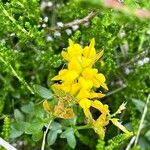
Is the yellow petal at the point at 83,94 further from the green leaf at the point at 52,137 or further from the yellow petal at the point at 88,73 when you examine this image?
the green leaf at the point at 52,137

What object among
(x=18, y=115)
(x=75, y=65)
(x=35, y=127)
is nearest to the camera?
(x=75, y=65)

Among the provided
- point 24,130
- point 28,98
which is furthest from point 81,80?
point 28,98

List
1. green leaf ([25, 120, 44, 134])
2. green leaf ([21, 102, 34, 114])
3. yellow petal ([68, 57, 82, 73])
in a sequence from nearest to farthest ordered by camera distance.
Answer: yellow petal ([68, 57, 82, 73]) → green leaf ([25, 120, 44, 134]) → green leaf ([21, 102, 34, 114])

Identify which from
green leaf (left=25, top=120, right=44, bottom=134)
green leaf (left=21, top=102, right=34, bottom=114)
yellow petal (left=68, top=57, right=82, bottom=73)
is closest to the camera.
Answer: yellow petal (left=68, top=57, right=82, bottom=73)

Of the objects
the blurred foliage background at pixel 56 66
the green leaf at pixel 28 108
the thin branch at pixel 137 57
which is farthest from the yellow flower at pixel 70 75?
the thin branch at pixel 137 57

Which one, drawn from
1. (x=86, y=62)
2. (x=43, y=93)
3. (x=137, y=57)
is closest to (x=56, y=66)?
(x=43, y=93)

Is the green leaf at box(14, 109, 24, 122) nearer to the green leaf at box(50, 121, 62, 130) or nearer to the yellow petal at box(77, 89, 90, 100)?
the green leaf at box(50, 121, 62, 130)

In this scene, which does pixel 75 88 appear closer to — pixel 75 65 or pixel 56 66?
pixel 75 65

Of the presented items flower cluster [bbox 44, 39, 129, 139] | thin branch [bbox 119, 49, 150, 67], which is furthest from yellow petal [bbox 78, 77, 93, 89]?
thin branch [bbox 119, 49, 150, 67]
